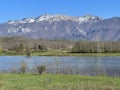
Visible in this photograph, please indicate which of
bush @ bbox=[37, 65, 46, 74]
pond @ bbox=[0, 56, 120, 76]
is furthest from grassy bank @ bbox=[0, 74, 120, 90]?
pond @ bbox=[0, 56, 120, 76]

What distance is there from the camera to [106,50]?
6737 inches

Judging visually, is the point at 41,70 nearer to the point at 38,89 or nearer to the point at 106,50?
the point at 38,89

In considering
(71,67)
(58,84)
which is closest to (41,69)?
(71,67)

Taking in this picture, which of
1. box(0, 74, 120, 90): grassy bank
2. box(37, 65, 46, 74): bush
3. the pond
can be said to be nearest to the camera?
box(0, 74, 120, 90): grassy bank

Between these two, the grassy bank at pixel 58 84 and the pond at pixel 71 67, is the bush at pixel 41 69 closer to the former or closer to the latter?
the pond at pixel 71 67

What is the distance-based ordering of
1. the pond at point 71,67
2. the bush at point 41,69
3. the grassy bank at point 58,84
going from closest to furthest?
the grassy bank at point 58,84
the bush at point 41,69
the pond at point 71,67

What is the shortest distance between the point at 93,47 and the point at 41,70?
461 feet

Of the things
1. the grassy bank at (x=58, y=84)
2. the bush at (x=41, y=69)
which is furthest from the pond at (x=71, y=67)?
the grassy bank at (x=58, y=84)

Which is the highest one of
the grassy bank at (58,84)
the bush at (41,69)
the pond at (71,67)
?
the bush at (41,69)

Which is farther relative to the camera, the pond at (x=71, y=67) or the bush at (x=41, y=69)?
the pond at (x=71, y=67)

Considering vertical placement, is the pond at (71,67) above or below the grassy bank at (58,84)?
below

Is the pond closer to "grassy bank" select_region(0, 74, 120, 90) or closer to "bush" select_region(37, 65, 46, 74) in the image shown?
"bush" select_region(37, 65, 46, 74)

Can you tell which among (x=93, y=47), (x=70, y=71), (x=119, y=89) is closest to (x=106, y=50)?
(x=93, y=47)

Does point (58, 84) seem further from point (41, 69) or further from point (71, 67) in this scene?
point (71, 67)
